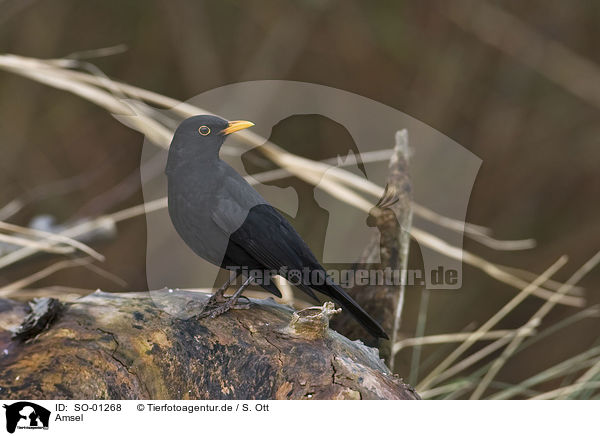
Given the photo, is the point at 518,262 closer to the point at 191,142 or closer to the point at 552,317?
the point at 552,317

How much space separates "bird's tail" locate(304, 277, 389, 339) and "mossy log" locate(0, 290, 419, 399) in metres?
0.03

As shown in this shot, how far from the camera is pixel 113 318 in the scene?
76 centimetres

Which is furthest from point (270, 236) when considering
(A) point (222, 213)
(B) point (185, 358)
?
(B) point (185, 358)

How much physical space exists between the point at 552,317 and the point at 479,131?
0.46 metres

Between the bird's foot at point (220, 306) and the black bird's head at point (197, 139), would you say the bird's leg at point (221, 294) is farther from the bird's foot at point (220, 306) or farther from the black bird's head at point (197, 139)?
the black bird's head at point (197, 139)
